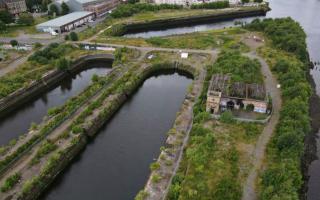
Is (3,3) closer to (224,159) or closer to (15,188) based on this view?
(15,188)

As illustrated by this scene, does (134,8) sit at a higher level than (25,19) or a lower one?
higher

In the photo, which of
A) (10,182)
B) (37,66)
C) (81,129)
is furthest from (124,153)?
(37,66)

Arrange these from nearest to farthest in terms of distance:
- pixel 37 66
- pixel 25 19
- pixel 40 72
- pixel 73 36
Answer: pixel 40 72 → pixel 37 66 → pixel 73 36 → pixel 25 19

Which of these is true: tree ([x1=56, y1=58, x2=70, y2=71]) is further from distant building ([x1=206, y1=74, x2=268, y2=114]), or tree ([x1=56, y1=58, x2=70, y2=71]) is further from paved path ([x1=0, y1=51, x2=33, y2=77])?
distant building ([x1=206, y1=74, x2=268, y2=114])

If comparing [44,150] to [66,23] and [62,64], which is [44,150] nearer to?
[62,64]

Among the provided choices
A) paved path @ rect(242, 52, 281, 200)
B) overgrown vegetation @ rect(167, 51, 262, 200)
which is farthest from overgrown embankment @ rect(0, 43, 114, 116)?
paved path @ rect(242, 52, 281, 200)
